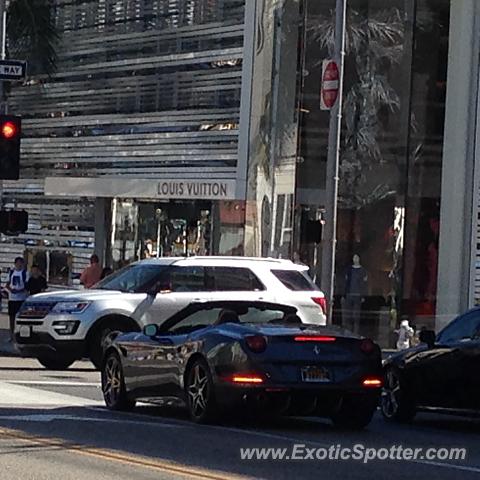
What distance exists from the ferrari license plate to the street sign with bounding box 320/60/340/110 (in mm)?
12496

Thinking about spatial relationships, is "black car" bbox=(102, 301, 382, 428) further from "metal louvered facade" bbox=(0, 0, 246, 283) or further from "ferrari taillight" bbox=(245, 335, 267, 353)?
"metal louvered facade" bbox=(0, 0, 246, 283)

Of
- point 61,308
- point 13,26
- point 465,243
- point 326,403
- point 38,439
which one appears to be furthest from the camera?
point 13,26

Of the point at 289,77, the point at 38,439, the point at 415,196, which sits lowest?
the point at 38,439

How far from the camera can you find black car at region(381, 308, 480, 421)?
15.6 m

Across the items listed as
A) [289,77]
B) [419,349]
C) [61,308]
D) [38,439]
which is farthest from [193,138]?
[38,439]

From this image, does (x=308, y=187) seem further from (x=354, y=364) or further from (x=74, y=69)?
(x=354, y=364)

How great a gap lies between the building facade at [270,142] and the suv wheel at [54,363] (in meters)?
8.48

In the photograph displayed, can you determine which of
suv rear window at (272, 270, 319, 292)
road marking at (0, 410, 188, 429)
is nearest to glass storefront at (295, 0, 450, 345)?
suv rear window at (272, 270, 319, 292)

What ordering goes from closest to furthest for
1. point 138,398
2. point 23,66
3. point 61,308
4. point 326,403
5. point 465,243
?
1. point 326,403
2. point 138,398
3. point 61,308
4. point 23,66
5. point 465,243

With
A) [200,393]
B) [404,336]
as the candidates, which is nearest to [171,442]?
[200,393]

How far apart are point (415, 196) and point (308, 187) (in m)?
2.57

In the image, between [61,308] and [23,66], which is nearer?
[61,308]

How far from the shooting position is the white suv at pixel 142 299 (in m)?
23.3

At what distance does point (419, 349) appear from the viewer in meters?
16.6
